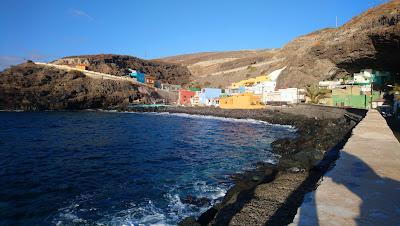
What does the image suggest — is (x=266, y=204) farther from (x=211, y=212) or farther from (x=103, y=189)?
(x=103, y=189)

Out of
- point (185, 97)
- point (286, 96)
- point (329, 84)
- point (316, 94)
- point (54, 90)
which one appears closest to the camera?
point (316, 94)

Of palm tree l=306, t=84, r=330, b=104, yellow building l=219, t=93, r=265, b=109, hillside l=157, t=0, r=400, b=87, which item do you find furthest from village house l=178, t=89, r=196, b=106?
palm tree l=306, t=84, r=330, b=104

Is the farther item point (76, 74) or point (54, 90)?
point (76, 74)

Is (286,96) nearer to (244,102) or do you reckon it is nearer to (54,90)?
(244,102)

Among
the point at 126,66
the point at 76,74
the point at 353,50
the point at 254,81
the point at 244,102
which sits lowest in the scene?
the point at 244,102

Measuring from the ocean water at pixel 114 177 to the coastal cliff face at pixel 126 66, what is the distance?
79373mm

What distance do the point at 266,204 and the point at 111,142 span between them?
2103 centimetres

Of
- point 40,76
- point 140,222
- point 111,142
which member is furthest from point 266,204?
point 40,76

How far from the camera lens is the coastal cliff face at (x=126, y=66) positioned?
102500 millimetres

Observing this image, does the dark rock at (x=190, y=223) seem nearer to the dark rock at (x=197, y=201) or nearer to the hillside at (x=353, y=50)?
the dark rock at (x=197, y=201)

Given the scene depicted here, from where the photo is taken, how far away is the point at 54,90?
73.6 metres

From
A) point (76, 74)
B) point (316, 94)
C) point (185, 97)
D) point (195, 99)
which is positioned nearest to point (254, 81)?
point (195, 99)

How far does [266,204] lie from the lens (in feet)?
25.6

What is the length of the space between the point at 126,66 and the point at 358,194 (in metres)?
117
